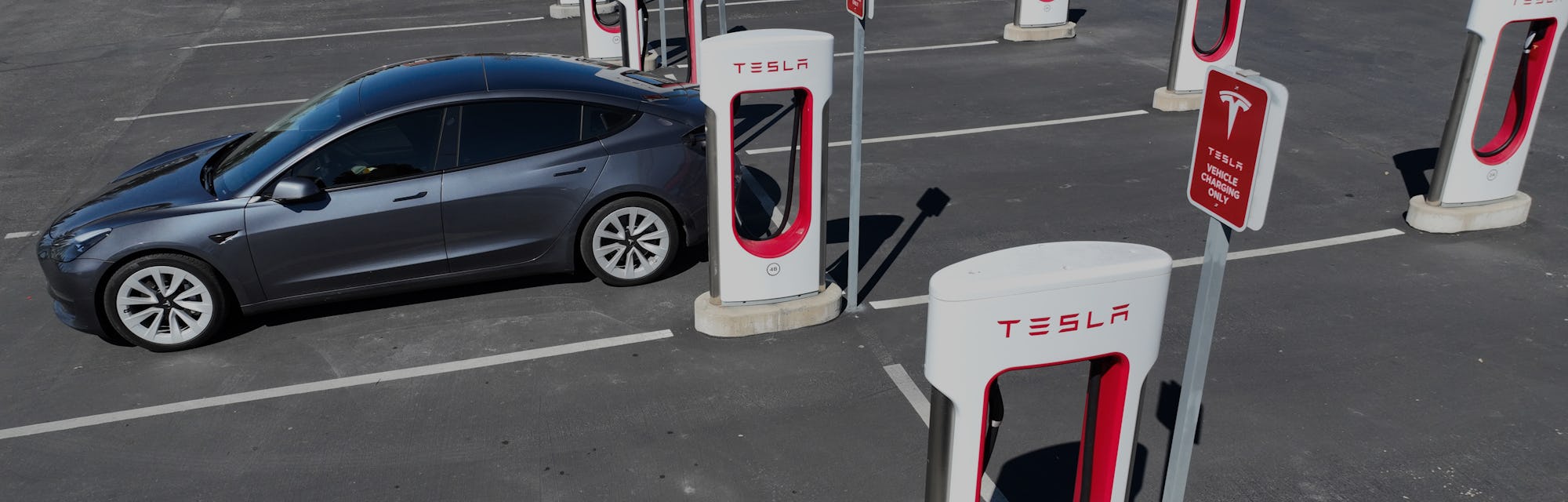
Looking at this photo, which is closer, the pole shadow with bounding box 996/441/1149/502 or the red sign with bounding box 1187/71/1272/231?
the red sign with bounding box 1187/71/1272/231

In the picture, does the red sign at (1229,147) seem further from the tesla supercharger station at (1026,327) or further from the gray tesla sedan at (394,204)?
the gray tesla sedan at (394,204)

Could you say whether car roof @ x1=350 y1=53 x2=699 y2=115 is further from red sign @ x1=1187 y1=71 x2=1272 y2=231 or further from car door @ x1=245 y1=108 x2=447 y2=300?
red sign @ x1=1187 y1=71 x2=1272 y2=231

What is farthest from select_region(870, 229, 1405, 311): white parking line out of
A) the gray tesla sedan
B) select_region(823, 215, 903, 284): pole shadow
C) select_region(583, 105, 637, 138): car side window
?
select_region(583, 105, 637, 138): car side window

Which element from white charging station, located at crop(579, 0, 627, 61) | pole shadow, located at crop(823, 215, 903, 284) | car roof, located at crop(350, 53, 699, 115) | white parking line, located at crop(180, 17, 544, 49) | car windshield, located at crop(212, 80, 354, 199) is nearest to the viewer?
car windshield, located at crop(212, 80, 354, 199)

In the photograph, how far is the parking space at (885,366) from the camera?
570cm

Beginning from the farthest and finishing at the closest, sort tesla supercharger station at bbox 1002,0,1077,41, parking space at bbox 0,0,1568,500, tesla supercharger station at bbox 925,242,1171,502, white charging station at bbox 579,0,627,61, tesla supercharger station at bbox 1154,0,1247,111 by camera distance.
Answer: tesla supercharger station at bbox 1002,0,1077,41 < white charging station at bbox 579,0,627,61 < tesla supercharger station at bbox 1154,0,1247,111 < parking space at bbox 0,0,1568,500 < tesla supercharger station at bbox 925,242,1171,502

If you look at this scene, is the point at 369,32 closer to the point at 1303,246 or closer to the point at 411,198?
the point at 411,198

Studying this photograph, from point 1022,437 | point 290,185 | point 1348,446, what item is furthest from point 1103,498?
point 290,185

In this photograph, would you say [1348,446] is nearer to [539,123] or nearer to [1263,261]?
[1263,261]

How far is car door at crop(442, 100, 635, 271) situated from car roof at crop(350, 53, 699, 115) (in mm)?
204

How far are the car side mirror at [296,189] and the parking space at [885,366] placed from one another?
951 mm

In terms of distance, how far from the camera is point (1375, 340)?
682 cm

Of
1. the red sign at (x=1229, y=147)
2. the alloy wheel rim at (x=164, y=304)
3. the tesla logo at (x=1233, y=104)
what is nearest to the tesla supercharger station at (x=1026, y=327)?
the red sign at (x=1229, y=147)

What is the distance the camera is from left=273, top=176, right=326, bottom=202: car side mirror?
6.95 meters
